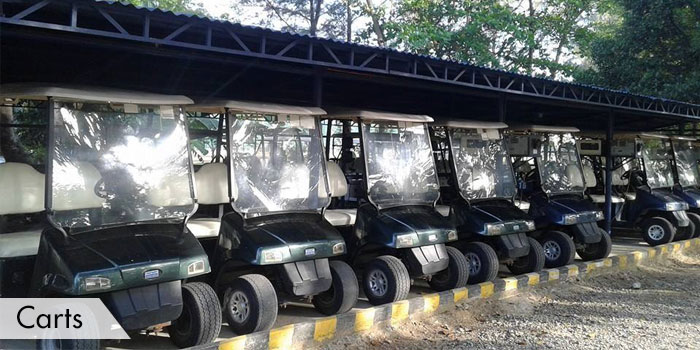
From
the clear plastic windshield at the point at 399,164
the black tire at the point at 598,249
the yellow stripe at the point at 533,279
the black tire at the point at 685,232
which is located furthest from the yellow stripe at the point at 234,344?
the black tire at the point at 685,232

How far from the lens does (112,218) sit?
4609mm

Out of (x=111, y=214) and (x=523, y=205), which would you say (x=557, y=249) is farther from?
(x=111, y=214)

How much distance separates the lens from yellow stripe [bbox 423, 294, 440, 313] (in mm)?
6527

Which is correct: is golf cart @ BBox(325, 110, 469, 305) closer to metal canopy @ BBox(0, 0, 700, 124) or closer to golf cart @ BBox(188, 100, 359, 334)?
golf cart @ BBox(188, 100, 359, 334)

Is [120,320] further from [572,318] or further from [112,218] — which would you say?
[572,318]

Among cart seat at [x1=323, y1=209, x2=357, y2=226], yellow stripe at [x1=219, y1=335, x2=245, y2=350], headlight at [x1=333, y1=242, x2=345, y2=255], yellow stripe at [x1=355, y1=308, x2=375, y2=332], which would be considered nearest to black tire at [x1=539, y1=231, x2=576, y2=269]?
cart seat at [x1=323, y1=209, x2=357, y2=226]

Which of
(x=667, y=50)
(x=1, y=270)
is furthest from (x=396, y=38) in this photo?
(x=1, y=270)

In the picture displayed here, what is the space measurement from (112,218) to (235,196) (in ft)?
3.74

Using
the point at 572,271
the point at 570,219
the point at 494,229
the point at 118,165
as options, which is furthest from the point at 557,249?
the point at 118,165

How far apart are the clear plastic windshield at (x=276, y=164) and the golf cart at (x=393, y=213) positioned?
0.50m

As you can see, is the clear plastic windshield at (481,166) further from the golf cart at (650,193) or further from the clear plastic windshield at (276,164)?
the golf cart at (650,193)

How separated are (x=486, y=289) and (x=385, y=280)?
1751 mm

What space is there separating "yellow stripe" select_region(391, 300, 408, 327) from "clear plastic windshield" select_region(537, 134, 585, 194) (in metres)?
3.85

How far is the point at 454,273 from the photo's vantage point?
6898 mm
